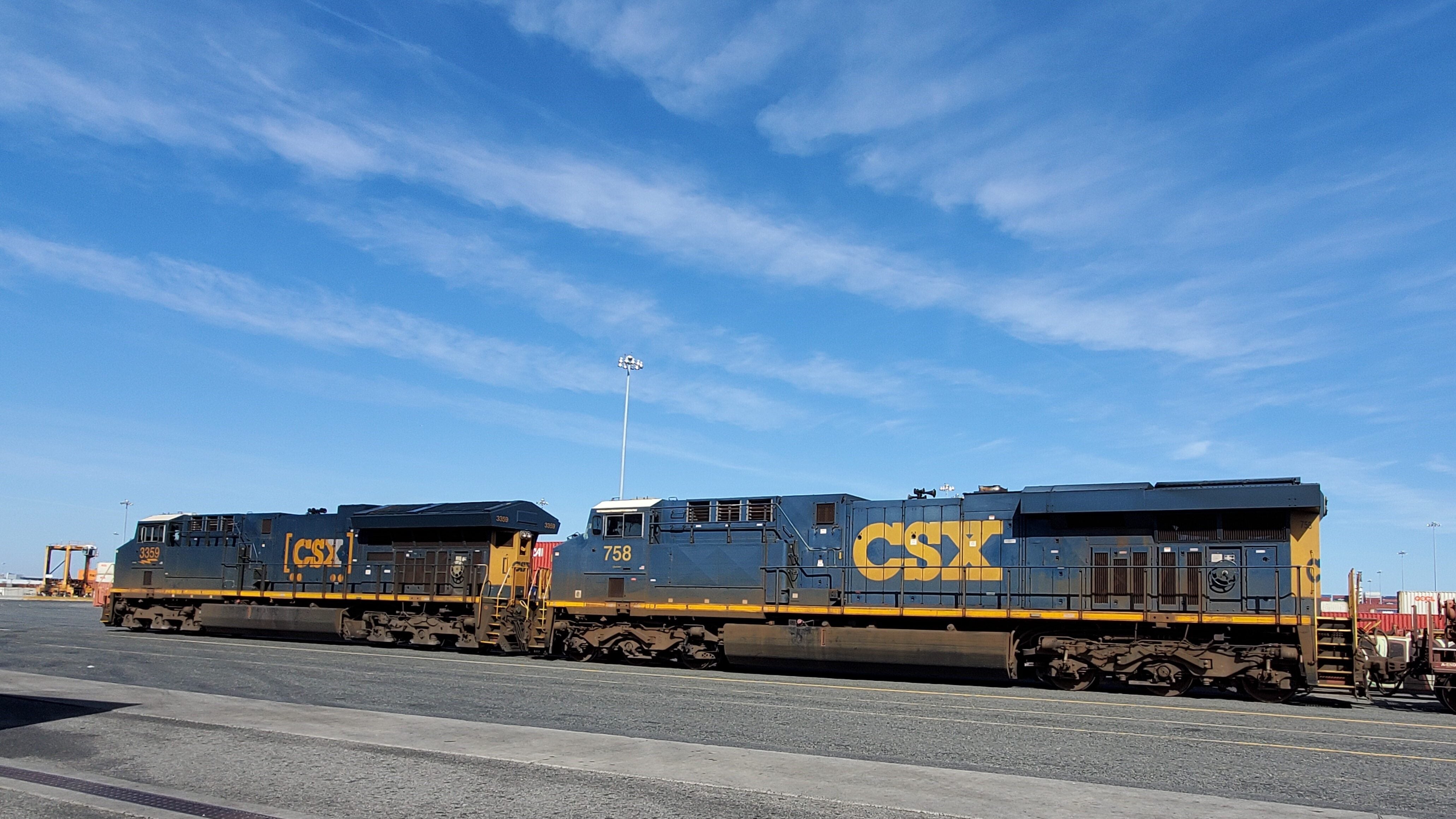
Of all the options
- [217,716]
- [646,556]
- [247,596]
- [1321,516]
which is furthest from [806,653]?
[247,596]

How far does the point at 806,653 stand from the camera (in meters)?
22.0

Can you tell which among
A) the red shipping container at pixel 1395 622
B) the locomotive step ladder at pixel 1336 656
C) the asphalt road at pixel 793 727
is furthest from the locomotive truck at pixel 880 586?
the red shipping container at pixel 1395 622

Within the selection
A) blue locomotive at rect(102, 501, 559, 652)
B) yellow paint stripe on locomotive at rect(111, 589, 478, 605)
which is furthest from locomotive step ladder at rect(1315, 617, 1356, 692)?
blue locomotive at rect(102, 501, 559, 652)

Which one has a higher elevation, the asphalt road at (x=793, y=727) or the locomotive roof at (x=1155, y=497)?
the locomotive roof at (x=1155, y=497)

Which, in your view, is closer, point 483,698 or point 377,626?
point 483,698

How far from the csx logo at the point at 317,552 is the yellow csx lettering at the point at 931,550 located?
1624 cm

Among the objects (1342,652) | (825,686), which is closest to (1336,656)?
(1342,652)

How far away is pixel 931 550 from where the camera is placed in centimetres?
2177

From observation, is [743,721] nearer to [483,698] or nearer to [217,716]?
[483,698]

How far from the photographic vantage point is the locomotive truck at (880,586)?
18.6 m

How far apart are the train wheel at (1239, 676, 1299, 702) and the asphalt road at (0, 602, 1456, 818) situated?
425 millimetres

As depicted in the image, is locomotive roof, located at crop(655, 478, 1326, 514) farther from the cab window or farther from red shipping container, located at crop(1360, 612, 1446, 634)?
the cab window

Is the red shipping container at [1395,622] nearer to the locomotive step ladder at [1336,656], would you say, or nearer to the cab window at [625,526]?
the locomotive step ladder at [1336,656]

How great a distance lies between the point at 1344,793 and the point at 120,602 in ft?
117
